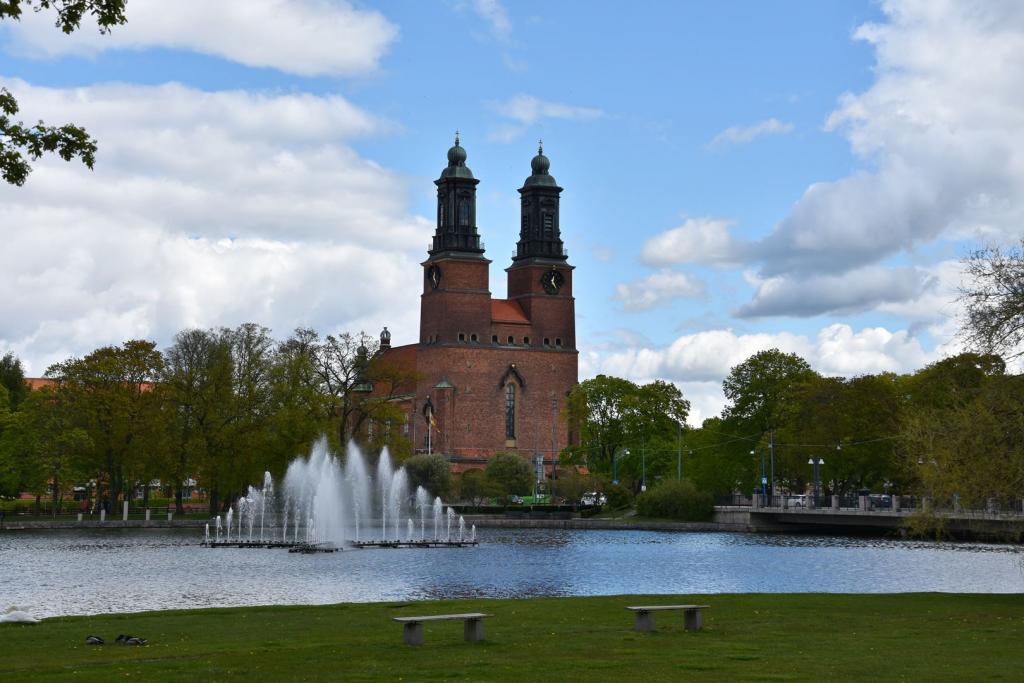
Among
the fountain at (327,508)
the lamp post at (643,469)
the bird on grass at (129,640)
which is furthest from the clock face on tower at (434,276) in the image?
the bird on grass at (129,640)

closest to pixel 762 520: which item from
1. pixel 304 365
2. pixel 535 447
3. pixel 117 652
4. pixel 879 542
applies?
pixel 879 542

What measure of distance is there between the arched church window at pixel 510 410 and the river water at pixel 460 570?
5764 centimetres

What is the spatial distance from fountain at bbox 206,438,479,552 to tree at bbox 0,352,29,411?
1693 cm

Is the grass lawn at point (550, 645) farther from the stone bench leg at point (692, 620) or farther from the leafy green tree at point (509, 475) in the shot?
the leafy green tree at point (509, 475)

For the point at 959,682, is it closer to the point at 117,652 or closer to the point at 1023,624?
the point at 1023,624

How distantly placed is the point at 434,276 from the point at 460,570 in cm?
8346

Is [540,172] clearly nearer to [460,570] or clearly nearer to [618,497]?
[618,497]

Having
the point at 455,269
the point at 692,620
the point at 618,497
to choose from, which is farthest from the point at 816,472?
the point at 692,620

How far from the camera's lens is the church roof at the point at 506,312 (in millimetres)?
126688

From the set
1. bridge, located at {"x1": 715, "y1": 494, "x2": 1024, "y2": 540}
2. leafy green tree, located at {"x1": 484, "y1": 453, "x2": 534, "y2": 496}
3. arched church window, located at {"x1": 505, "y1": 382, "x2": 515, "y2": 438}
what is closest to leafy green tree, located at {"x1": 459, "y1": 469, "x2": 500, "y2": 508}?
leafy green tree, located at {"x1": 484, "y1": 453, "x2": 534, "y2": 496}

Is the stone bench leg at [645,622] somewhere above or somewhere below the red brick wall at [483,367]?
below

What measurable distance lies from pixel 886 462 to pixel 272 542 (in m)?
34.1

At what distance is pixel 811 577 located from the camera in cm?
4222

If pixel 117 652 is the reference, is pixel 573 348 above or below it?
above
